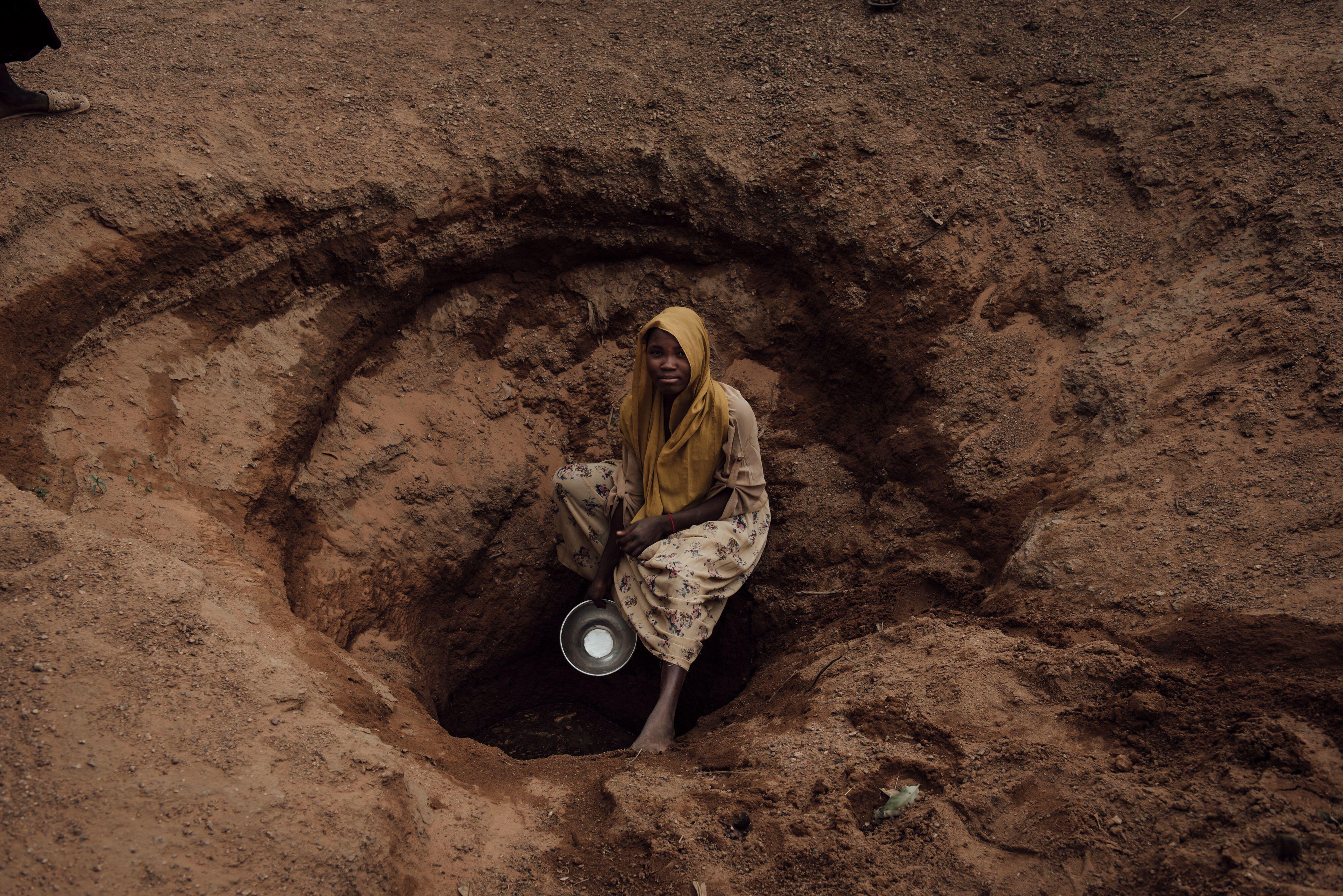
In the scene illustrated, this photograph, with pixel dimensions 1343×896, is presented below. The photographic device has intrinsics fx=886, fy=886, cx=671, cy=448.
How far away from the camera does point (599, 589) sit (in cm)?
353

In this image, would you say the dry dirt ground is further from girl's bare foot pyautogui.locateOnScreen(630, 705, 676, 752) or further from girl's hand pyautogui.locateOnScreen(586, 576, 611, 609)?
girl's hand pyautogui.locateOnScreen(586, 576, 611, 609)

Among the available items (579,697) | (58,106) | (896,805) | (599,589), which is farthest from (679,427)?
(58,106)

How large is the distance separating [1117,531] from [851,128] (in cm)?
218

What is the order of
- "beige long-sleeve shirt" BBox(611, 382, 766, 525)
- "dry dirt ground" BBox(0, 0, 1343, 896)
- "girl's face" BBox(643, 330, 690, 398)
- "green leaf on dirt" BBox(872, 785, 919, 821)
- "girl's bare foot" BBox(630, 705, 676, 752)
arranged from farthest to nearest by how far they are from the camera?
1. "beige long-sleeve shirt" BBox(611, 382, 766, 525)
2. "girl's face" BBox(643, 330, 690, 398)
3. "girl's bare foot" BBox(630, 705, 676, 752)
4. "green leaf on dirt" BBox(872, 785, 919, 821)
5. "dry dirt ground" BBox(0, 0, 1343, 896)

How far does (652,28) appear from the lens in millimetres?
4398

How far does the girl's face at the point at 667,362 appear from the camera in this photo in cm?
309

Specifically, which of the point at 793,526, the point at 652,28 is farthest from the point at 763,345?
the point at 652,28

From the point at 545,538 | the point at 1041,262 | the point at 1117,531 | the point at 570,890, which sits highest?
the point at 1041,262

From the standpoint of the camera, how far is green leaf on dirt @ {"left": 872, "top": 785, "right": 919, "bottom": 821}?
2213mm

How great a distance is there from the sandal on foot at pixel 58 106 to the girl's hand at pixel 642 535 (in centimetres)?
267

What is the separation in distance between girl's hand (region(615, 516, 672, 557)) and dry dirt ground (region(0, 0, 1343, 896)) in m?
0.66

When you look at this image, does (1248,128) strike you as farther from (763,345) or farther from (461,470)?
(461,470)

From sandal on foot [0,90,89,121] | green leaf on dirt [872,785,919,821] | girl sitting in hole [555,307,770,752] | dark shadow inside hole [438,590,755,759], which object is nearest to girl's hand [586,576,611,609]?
girl sitting in hole [555,307,770,752]

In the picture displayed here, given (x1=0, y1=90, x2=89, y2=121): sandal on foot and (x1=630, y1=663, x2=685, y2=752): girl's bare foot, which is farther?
(x1=0, y1=90, x2=89, y2=121): sandal on foot
